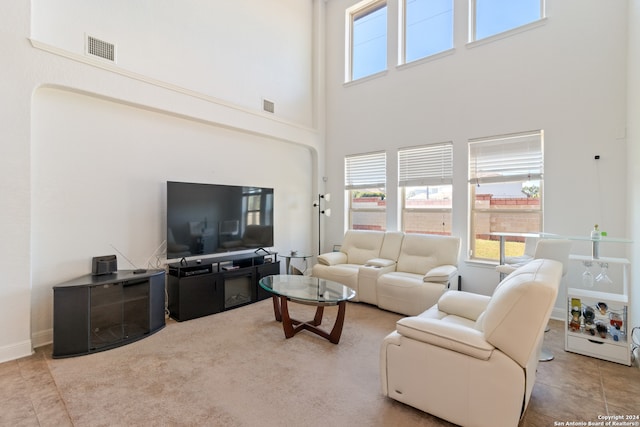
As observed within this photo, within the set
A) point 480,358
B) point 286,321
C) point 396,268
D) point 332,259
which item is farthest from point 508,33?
point 286,321

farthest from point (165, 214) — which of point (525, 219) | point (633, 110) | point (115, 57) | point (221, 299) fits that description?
A: point (633, 110)

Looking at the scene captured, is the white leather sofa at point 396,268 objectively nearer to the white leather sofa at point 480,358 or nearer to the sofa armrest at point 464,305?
the sofa armrest at point 464,305

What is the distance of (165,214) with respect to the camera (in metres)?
3.80

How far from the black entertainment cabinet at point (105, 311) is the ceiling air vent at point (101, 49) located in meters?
2.41

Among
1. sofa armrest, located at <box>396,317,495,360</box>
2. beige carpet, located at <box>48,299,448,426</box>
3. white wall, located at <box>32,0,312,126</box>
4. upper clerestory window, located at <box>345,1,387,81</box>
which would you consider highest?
upper clerestory window, located at <box>345,1,387,81</box>

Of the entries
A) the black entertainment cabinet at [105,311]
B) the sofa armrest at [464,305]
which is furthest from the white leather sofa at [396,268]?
the black entertainment cabinet at [105,311]

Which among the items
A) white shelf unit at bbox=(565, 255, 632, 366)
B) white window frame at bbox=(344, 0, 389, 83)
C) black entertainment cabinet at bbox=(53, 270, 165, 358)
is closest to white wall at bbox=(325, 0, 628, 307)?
white window frame at bbox=(344, 0, 389, 83)

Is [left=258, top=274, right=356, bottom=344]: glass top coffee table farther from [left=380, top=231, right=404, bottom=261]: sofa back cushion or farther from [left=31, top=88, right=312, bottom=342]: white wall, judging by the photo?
[left=31, top=88, right=312, bottom=342]: white wall

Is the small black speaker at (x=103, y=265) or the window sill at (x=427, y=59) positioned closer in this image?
the small black speaker at (x=103, y=265)

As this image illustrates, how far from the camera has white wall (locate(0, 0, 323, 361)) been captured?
2639 mm

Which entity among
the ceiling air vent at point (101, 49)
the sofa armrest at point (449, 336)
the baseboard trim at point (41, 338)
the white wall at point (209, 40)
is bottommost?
the baseboard trim at point (41, 338)

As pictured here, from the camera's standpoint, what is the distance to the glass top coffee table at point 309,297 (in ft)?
9.29

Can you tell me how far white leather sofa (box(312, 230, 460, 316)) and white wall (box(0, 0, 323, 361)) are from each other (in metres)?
1.98

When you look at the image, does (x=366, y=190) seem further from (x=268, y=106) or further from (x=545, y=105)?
(x=545, y=105)
